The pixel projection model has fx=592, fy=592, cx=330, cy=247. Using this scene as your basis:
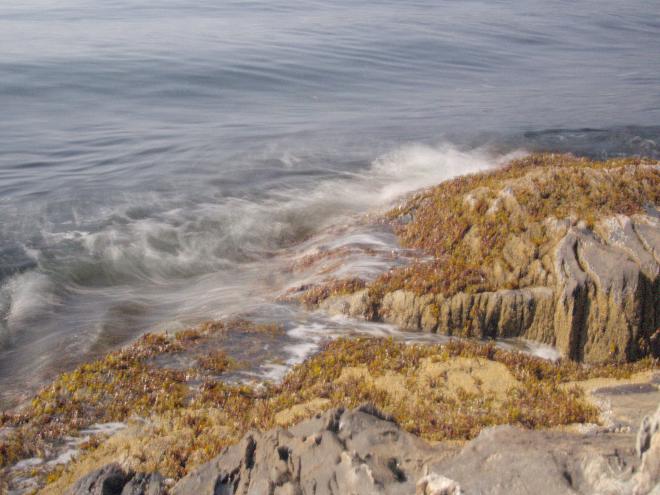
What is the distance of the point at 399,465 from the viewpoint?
693cm

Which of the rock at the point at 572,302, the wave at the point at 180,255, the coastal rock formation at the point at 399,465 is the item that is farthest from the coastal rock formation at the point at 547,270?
the coastal rock formation at the point at 399,465

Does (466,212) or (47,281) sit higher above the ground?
(466,212)

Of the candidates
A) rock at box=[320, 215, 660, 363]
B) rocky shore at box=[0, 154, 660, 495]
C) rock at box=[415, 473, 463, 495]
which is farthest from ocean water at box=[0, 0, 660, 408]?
rock at box=[415, 473, 463, 495]

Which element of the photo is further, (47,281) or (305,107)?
(305,107)

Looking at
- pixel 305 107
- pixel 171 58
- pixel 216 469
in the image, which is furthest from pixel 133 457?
pixel 171 58

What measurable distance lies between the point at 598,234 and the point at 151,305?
11764mm

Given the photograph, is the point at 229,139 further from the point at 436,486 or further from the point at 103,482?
the point at 436,486

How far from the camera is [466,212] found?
620 inches

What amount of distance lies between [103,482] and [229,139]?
27.6 meters

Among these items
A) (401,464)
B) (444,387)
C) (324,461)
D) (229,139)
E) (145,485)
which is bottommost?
(444,387)

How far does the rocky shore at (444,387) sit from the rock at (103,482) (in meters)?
0.03

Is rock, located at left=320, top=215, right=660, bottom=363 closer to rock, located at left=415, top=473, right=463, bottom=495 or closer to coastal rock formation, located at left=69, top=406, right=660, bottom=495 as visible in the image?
coastal rock formation, located at left=69, top=406, right=660, bottom=495

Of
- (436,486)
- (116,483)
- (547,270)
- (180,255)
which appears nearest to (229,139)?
(180,255)

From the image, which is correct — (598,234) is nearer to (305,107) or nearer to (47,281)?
(47,281)
